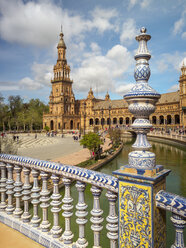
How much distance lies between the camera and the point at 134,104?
6.89 feet

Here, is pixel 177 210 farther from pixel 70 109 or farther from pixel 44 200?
pixel 70 109

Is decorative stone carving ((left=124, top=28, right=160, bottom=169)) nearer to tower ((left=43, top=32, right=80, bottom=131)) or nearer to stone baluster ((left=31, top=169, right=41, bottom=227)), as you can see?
stone baluster ((left=31, top=169, right=41, bottom=227))

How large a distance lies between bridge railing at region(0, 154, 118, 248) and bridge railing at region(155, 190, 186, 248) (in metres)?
0.54

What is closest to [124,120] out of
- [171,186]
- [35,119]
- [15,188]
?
[35,119]

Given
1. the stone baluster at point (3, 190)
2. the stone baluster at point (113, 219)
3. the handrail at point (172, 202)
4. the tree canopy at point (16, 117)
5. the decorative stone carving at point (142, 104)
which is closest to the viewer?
the handrail at point (172, 202)

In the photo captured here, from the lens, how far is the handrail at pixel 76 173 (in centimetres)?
216

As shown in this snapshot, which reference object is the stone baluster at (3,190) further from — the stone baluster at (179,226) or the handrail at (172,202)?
the stone baluster at (179,226)

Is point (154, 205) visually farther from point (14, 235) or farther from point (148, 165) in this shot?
point (14, 235)

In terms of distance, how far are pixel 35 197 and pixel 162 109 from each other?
187ft

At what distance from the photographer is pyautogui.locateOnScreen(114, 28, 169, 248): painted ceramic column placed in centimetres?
185

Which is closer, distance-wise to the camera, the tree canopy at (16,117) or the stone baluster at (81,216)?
the stone baluster at (81,216)

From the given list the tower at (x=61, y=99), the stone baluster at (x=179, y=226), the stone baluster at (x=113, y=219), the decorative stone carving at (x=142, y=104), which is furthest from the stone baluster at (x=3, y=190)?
the tower at (x=61, y=99)

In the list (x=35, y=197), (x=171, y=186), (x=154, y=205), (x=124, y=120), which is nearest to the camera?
(x=154, y=205)

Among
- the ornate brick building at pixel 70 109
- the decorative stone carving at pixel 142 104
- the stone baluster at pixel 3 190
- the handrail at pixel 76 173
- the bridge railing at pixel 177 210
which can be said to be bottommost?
the stone baluster at pixel 3 190
